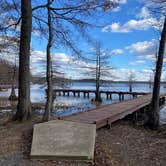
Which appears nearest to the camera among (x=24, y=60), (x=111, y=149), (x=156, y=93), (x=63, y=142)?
(x=63, y=142)

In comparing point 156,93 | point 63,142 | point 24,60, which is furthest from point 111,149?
point 24,60

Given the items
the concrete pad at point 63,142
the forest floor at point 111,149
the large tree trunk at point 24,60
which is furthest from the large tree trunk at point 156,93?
the large tree trunk at point 24,60

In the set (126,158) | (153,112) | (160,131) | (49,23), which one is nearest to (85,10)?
(49,23)

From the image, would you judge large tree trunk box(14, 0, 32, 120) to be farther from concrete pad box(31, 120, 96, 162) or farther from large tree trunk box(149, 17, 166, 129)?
large tree trunk box(149, 17, 166, 129)

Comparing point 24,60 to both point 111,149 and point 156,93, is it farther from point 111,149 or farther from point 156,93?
point 156,93

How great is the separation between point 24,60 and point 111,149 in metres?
5.08

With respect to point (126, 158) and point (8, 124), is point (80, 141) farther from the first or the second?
point (8, 124)

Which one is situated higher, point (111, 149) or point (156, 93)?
point (156, 93)

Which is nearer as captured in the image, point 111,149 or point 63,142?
point 63,142

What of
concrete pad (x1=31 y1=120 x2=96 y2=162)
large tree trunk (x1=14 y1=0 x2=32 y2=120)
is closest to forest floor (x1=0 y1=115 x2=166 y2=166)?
concrete pad (x1=31 y1=120 x2=96 y2=162)

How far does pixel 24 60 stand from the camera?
9.11 metres

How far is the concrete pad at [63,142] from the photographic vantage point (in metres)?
5.12

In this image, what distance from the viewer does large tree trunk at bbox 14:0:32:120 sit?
8.98 m

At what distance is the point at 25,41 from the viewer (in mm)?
9023
